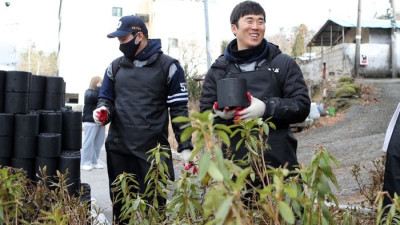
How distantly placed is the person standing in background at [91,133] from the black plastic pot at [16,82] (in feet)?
16.1

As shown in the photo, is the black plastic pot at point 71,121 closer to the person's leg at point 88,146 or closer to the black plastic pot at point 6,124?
the black plastic pot at point 6,124

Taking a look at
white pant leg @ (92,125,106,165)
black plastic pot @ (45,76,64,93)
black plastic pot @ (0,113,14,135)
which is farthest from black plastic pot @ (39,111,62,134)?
white pant leg @ (92,125,106,165)

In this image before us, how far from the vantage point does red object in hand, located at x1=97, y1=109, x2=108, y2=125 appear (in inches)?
144

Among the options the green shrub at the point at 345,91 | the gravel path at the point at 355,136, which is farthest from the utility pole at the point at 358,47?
the green shrub at the point at 345,91

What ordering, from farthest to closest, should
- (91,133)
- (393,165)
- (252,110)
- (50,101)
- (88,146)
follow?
(91,133) → (88,146) → (50,101) → (393,165) → (252,110)

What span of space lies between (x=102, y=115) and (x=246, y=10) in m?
1.35

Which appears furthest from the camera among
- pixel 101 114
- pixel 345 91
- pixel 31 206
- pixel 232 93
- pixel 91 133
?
pixel 345 91

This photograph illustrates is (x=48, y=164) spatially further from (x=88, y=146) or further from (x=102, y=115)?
(x=88, y=146)

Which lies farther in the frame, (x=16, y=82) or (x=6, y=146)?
(x=16, y=82)

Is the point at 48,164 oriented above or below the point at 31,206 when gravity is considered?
below

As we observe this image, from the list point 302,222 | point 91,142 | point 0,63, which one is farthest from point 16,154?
point 0,63

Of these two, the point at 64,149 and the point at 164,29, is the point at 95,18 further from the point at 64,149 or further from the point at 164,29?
the point at 64,149

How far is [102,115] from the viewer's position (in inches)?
145

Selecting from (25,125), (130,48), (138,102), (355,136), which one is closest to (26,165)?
(25,125)
